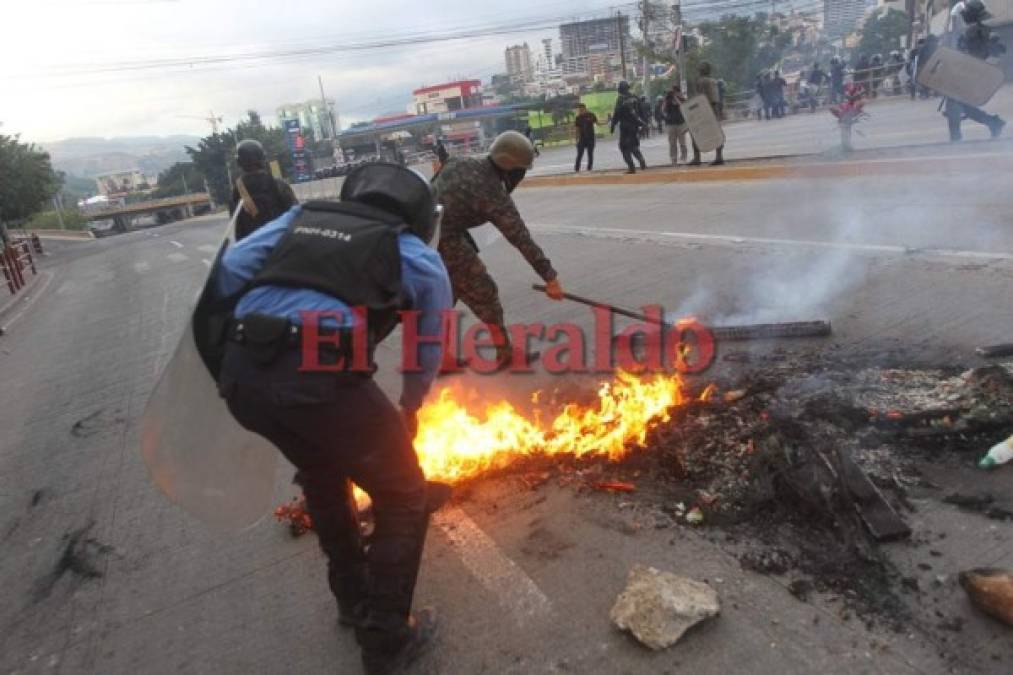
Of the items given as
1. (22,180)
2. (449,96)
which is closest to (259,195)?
(22,180)

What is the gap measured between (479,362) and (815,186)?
7.00 metres

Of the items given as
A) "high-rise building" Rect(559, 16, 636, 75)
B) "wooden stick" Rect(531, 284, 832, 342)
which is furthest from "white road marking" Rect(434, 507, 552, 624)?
"high-rise building" Rect(559, 16, 636, 75)

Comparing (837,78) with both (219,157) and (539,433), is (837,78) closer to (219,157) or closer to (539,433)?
(539,433)

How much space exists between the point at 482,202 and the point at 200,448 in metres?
2.63

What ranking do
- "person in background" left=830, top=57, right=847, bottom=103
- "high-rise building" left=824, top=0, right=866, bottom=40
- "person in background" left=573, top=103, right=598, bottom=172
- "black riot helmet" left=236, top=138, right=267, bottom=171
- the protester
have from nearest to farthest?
the protester < "black riot helmet" left=236, top=138, right=267, bottom=171 < "person in background" left=573, top=103, right=598, bottom=172 < "person in background" left=830, top=57, right=847, bottom=103 < "high-rise building" left=824, top=0, right=866, bottom=40

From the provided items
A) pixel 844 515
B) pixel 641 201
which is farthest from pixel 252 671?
pixel 641 201

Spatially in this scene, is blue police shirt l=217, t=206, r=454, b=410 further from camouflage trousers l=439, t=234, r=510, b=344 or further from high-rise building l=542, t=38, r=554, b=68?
high-rise building l=542, t=38, r=554, b=68

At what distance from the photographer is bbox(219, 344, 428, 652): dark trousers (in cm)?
201

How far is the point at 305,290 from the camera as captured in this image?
6.50ft

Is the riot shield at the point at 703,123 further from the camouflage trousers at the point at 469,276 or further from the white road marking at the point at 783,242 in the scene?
the camouflage trousers at the point at 469,276

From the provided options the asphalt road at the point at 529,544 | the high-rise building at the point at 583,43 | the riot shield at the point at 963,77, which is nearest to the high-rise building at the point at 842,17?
the high-rise building at the point at 583,43

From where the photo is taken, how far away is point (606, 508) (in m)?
3.12

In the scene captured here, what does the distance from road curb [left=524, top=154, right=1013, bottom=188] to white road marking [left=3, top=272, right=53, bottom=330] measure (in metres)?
12.1

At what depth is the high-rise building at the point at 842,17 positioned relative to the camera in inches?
4695
